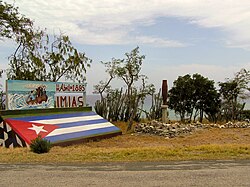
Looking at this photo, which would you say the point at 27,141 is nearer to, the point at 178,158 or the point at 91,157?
the point at 91,157

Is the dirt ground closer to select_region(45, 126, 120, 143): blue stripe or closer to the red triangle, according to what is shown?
select_region(45, 126, 120, 143): blue stripe

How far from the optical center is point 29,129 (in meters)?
13.6

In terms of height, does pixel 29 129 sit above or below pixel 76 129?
above

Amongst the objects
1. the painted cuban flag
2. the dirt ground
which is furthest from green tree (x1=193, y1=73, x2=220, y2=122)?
the painted cuban flag

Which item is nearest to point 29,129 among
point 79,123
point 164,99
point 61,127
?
point 61,127

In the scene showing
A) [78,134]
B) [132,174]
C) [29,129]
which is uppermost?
[29,129]

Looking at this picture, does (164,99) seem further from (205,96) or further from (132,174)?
(132,174)

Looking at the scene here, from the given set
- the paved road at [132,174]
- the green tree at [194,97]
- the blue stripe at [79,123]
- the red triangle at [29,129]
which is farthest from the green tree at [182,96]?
the paved road at [132,174]

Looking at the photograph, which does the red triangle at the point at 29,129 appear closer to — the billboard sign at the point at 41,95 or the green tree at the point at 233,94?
the billboard sign at the point at 41,95

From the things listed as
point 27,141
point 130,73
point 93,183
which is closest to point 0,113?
point 27,141

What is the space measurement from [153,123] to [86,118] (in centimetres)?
375

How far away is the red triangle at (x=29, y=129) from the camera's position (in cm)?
1299

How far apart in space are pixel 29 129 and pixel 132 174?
7.43m

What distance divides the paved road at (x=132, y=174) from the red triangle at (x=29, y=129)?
4.52 metres
